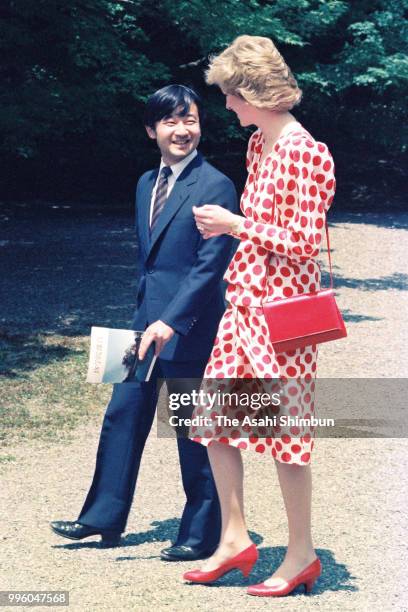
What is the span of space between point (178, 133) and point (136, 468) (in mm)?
1324

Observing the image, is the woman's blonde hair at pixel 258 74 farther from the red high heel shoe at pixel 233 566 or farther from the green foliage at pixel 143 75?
the green foliage at pixel 143 75

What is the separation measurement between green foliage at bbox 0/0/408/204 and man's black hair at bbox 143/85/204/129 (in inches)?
332

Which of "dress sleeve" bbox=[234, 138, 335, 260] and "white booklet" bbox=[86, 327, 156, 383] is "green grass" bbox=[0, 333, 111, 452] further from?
"dress sleeve" bbox=[234, 138, 335, 260]

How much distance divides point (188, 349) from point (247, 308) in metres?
0.48

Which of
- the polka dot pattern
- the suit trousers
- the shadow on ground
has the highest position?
the polka dot pattern

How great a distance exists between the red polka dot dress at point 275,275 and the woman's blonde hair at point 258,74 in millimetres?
108

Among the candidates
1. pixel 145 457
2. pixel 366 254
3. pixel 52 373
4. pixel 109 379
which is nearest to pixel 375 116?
pixel 366 254

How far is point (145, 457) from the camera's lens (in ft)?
18.8

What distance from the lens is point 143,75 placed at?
46.2ft

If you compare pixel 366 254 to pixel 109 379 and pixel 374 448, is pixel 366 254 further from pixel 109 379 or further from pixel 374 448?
pixel 109 379

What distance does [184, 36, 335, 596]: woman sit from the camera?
3574 millimetres

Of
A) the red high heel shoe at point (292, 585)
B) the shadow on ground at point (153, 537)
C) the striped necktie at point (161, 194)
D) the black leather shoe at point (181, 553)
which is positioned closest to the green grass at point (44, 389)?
the shadow on ground at point (153, 537)

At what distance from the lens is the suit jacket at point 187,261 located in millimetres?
4031

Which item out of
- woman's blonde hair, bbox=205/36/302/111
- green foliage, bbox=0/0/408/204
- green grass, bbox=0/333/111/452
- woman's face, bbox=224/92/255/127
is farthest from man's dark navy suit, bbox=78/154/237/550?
green foliage, bbox=0/0/408/204
